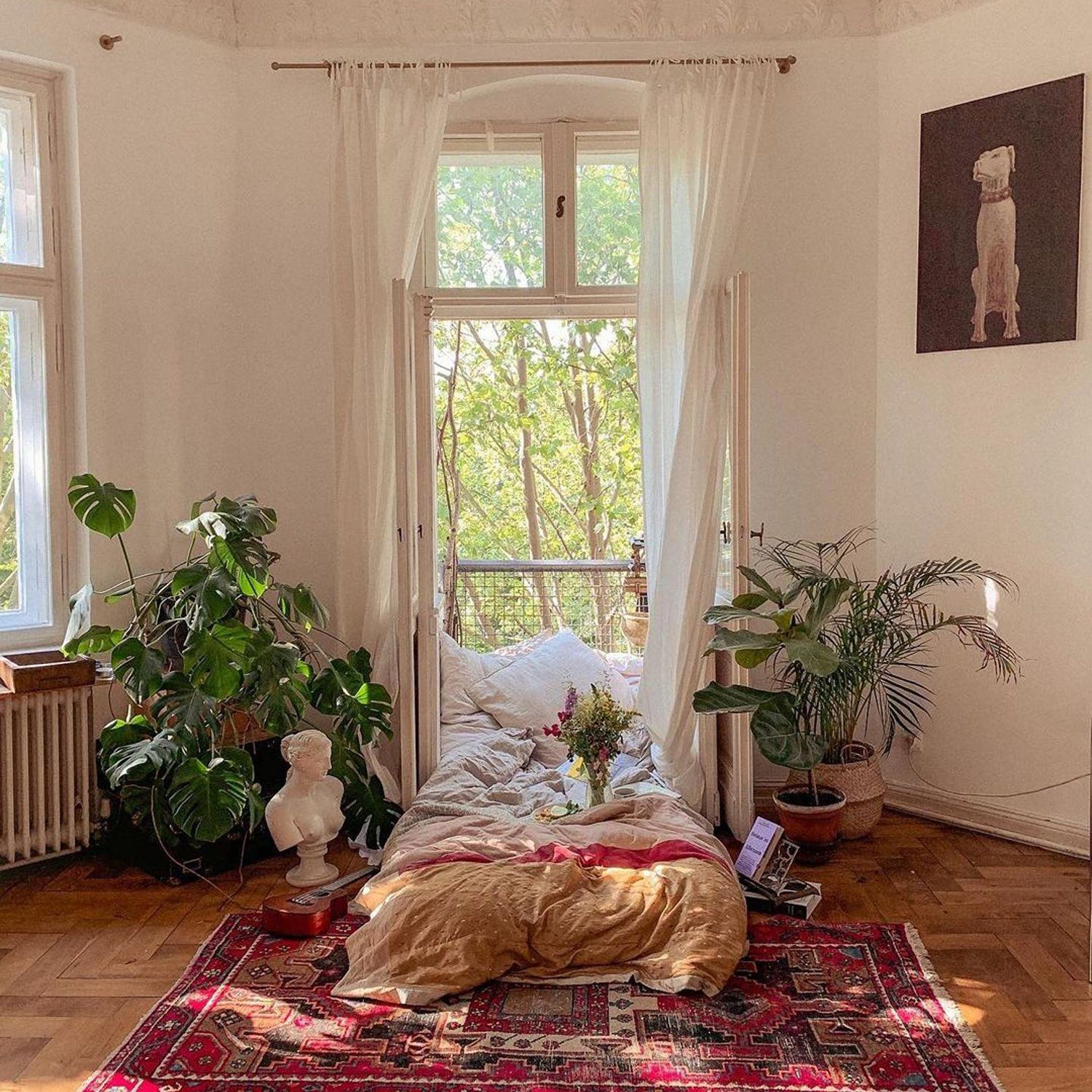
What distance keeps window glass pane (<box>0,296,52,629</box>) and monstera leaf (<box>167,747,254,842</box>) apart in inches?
43.5

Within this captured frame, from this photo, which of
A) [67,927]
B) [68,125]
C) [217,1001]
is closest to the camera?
[217,1001]

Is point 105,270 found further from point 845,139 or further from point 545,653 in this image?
point 845,139

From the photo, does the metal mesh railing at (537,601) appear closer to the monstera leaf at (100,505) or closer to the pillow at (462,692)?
the pillow at (462,692)

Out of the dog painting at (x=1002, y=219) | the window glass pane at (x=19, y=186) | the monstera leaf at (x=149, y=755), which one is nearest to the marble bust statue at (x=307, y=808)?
the monstera leaf at (x=149, y=755)

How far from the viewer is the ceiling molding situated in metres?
4.71

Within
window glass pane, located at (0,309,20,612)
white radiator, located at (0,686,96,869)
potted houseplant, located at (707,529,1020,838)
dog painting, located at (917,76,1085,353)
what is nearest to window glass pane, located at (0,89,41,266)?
window glass pane, located at (0,309,20,612)

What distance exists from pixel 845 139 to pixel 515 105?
140cm

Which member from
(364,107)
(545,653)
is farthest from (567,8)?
(545,653)

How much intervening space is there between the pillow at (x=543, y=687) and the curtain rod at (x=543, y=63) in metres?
2.55

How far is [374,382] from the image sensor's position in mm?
4602

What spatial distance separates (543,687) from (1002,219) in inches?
107

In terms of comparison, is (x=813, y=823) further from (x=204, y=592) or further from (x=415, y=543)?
(x=204, y=592)

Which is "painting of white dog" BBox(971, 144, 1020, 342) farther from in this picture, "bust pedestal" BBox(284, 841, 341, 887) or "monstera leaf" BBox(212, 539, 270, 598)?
"bust pedestal" BBox(284, 841, 341, 887)

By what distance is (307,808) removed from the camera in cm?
390
